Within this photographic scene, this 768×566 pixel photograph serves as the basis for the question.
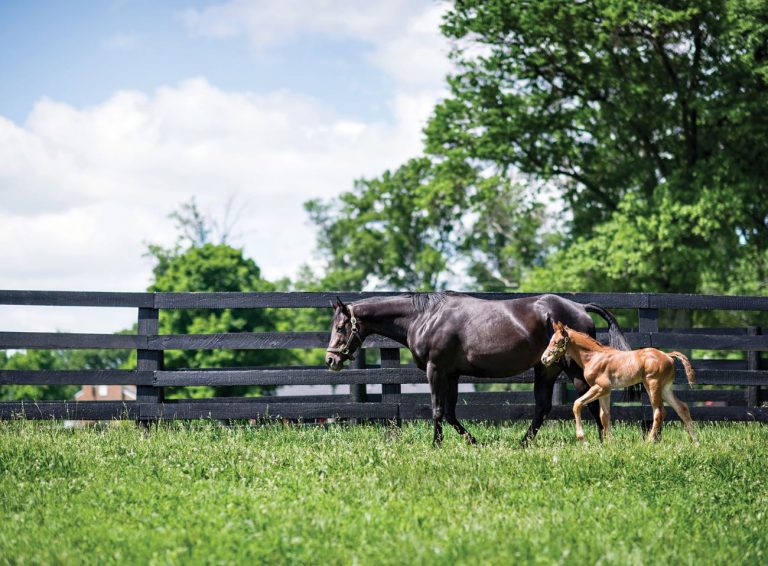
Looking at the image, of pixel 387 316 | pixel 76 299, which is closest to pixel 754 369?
pixel 387 316

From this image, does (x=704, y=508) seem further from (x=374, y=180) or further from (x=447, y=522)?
(x=374, y=180)

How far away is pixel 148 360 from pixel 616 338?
555cm

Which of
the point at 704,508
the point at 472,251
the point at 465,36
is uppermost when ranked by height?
the point at 465,36

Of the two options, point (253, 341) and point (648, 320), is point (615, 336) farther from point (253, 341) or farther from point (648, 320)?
point (253, 341)

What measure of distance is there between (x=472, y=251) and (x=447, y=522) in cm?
4400

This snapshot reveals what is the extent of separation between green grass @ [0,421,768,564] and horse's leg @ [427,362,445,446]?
0.82ft

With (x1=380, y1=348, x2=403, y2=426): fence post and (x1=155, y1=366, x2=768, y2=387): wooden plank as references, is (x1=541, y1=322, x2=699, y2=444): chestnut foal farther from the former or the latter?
(x1=380, y1=348, x2=403, y2=426): fence post

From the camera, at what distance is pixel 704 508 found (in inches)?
273

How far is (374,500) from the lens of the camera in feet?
22.2

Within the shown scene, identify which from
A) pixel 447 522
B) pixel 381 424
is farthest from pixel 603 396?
pixel 447 522

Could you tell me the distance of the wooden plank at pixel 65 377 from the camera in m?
11.4

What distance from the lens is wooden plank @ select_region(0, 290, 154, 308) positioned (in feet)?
36.6

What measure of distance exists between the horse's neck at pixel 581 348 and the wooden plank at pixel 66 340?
509 cm

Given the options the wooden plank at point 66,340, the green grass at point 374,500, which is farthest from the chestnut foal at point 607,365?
the wooden plank at point 66,340
